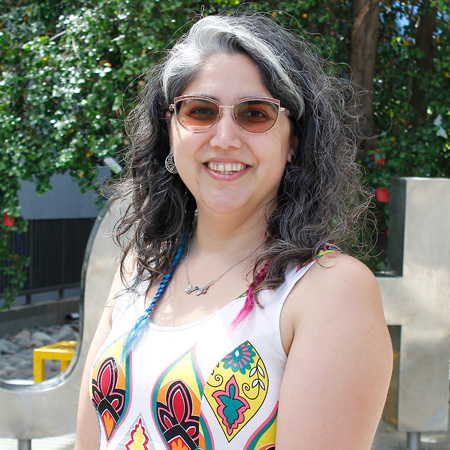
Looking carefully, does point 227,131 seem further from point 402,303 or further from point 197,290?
point 402,303

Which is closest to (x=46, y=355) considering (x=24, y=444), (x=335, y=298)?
(x=24, y=444)

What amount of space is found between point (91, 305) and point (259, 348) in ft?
7.78

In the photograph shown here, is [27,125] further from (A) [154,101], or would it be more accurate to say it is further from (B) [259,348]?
(B) [259,348]

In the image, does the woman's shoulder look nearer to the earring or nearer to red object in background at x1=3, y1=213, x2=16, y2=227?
the earring

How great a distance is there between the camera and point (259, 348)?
4.49 ft


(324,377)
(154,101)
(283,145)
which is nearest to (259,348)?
(324,377)

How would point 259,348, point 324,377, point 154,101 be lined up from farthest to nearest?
point 154,101 < point 259,348 < point 324,377

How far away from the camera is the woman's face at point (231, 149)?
158 cm

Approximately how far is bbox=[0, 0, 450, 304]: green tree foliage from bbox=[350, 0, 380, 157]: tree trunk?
103 millimetres

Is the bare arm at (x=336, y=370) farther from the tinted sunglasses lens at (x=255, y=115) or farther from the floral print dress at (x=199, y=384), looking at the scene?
the tinted sunglasses lens at (x=255, y=115)

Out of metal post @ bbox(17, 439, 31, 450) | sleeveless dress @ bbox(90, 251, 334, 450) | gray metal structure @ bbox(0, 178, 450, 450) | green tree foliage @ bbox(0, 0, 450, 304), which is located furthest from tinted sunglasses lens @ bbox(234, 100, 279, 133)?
metal post @ bbox(17, 439, 31, 450)

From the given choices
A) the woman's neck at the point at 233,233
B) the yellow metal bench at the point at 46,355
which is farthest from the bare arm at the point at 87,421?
the yellow metal bench at the point at 46,355

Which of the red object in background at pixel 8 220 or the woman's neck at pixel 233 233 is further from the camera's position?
the red object in background at pixel 8 220

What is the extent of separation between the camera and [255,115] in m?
1.57
